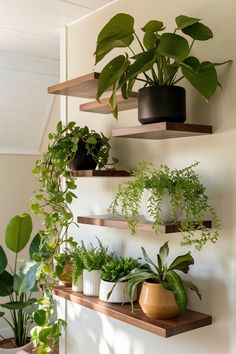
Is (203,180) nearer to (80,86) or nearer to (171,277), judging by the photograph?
(171,277)

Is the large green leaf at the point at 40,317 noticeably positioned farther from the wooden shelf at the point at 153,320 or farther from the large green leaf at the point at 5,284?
the large green leaf at the point at 5,284

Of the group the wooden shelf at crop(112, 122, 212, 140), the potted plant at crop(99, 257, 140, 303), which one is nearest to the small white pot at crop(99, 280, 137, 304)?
the potted plant at crop(99, 257, 140, 303)

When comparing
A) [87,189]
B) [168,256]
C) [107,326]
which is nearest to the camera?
[168,256]

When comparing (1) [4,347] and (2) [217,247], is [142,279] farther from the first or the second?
(1) [4,347]

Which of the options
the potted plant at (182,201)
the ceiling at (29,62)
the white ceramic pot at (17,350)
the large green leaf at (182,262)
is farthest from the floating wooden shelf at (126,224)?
the white ceramic pot at (17,350)

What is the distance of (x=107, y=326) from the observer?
1982mm

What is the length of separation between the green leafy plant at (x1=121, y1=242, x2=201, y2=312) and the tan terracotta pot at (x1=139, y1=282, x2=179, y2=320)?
0.06ft

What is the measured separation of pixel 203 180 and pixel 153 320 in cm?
55

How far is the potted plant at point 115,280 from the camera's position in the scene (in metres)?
1.72

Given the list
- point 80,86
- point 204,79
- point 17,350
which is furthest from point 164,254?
point 17,350

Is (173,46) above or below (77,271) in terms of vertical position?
above

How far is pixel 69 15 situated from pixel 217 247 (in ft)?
4.42

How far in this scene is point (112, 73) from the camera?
4.89 ft

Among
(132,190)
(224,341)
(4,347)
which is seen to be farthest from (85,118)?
(4,347)
